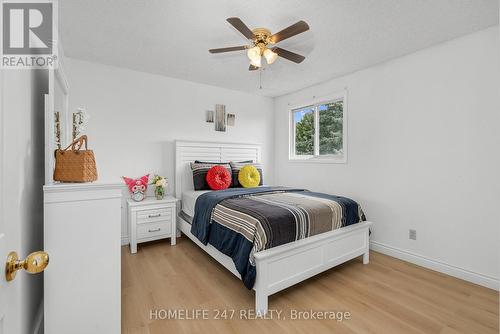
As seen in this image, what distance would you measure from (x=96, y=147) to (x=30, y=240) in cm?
203

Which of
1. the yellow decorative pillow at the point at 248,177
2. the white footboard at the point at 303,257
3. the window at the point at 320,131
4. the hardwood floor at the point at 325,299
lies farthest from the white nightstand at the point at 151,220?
the window at the point at 320,131

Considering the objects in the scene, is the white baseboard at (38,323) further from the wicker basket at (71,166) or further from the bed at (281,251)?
the bed at (281,251)

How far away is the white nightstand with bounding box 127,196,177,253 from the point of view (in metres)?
2.91

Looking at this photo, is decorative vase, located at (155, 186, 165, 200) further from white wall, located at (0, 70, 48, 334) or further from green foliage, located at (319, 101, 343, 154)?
green foliage, located at (319, 101, 343, 154)

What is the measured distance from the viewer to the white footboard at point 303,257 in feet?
5.85

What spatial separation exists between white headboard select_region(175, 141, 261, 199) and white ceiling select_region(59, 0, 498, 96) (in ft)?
3.71

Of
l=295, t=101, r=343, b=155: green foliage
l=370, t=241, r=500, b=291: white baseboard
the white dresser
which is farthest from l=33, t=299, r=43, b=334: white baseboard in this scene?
l=295, t=101, r=343, b=155: green foliage

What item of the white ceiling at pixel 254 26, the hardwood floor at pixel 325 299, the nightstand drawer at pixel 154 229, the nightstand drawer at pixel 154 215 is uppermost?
the white ceiling at pixel 254 26

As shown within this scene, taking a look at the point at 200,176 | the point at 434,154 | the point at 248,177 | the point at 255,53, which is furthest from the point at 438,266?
the point at 200,176

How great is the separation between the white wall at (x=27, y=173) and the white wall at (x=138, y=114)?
156cm

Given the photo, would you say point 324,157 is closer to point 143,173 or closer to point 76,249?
point 143,173

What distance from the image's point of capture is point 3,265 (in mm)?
572

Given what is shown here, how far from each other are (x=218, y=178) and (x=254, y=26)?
1899 mm

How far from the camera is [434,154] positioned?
2.53 meters
